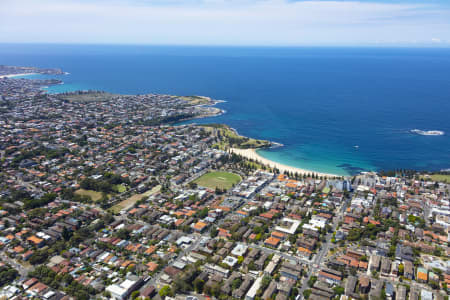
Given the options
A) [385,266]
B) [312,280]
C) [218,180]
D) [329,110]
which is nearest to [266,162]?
[218,180]

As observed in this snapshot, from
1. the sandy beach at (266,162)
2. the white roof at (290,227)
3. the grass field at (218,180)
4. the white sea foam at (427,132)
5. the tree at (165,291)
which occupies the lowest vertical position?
the tree at (165,291)

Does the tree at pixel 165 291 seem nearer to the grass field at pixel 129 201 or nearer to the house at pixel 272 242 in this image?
the house at pixel 272 242

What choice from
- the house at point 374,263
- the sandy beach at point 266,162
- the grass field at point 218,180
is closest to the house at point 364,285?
the house at point 374,263

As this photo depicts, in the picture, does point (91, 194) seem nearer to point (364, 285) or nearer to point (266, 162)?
point (266, 162)

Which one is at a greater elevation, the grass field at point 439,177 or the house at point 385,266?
the grass field at point 439,177

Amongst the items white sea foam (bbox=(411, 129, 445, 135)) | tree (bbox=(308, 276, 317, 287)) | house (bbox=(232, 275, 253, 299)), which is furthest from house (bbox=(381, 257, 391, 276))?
white sea foam (bbox=(411, 129, 445, 135))

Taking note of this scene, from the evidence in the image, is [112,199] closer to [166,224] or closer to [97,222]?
[97,222]

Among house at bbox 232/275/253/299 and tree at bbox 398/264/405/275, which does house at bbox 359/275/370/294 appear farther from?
house at bbox 232/275/253/299
